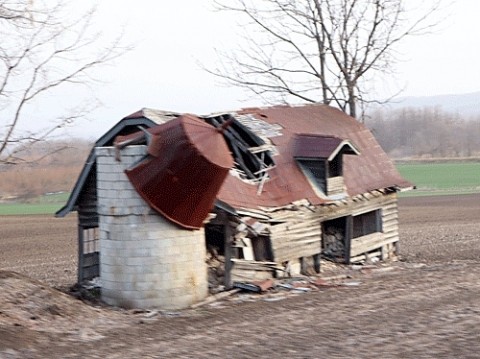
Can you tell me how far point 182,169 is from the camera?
14.8m

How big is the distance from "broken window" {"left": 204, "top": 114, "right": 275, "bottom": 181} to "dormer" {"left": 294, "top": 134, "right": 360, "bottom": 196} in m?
1.14

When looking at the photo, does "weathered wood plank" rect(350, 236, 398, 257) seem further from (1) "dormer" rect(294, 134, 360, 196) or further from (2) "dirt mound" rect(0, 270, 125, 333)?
(2) "dirt mound" rect(0, 270, 125, 333)

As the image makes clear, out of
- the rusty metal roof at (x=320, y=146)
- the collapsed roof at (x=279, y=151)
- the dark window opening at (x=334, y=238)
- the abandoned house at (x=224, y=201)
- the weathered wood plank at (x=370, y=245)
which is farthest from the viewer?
the weathered wood plank at (x=370, y=245)

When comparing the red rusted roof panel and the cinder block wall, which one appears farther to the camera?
the red rusted roof panel

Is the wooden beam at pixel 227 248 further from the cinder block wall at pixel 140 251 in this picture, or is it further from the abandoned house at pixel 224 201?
the cinder block wall at pixel 140 251

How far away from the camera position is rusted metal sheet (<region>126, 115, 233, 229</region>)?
48.5 feet

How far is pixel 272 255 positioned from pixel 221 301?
2.87 metres

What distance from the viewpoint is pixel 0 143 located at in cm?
1634

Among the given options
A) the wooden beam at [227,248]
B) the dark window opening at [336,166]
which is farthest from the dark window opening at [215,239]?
the dark window opening at [336,166]

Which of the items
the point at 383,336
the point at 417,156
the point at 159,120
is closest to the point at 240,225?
the point at 159,120

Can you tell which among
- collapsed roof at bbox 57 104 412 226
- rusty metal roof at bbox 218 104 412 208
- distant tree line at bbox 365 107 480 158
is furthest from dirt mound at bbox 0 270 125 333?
distant tree line at bbox 365 107 480 158

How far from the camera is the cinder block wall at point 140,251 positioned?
600 inches

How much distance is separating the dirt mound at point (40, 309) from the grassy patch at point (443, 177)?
46.5 m

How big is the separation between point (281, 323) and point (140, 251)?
352 cm
